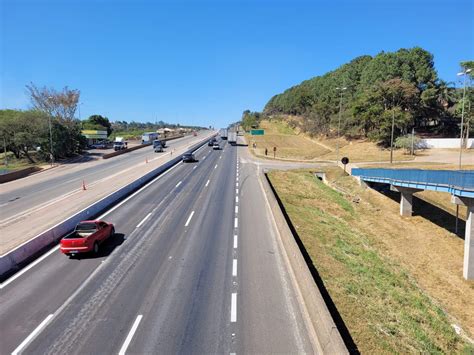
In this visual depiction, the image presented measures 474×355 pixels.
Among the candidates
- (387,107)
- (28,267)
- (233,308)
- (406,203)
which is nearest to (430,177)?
(406,203)

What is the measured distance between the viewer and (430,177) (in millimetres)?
25969

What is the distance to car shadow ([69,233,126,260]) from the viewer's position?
637 inches

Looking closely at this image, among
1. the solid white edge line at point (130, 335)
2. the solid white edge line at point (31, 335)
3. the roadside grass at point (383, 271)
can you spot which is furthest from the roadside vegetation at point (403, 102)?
the solid white edge line at point (31, 335)

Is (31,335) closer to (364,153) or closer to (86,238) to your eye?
(86,238)

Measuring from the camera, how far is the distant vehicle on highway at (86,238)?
51.1ft

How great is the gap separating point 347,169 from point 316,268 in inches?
1404

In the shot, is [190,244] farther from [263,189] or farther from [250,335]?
[263,189]

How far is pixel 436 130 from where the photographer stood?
83.3 metres

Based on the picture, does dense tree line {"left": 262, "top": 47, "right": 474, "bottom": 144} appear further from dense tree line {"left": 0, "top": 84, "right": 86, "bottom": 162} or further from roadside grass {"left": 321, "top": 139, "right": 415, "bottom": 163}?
dense tree line {"left": 0, "top": 84, "right": 86, "bottom": 162}

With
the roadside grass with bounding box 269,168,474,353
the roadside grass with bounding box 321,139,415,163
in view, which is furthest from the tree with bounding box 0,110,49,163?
the roadside grass with bounding box 321,139,415,163

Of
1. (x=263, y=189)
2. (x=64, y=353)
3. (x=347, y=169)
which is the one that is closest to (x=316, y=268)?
(x=64, y=353)

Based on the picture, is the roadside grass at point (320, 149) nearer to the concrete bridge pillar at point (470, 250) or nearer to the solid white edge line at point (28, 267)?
the concrete bridge pillar at point (470, 250)

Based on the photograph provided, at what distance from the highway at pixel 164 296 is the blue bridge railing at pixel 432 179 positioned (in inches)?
521

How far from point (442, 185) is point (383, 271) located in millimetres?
9785
